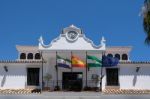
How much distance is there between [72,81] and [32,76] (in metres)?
3.63

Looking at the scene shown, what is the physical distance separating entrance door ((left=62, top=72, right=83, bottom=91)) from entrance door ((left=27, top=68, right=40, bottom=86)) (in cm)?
243

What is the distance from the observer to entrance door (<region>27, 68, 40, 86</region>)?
33000 mm

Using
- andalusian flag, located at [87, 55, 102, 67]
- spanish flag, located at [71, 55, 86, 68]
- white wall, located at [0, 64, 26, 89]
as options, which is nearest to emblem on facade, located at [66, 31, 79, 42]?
spanish flag, located at [71, 55, 86, 68]

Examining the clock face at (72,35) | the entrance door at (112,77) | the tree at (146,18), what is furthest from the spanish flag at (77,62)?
the tree at (146,18)

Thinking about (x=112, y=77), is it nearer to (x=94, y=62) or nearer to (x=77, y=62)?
(x=94, y=62)

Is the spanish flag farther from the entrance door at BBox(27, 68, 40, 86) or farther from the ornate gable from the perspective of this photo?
the entrance door at BBox(27, 68, 40, 86)

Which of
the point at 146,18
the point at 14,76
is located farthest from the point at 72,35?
the point at 146,18

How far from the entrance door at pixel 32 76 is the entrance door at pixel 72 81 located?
243 cm

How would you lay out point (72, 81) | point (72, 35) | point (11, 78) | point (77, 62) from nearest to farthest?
1. point (77, 62)
2. point (72, 35)
3. point (72, 81)
4. point (11, 78)

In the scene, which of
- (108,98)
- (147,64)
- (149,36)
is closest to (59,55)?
(147,64)

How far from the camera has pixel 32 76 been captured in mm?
33031

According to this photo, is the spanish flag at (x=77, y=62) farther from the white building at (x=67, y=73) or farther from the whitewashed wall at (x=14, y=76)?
the whitewashed wall at (x=14, y=76)

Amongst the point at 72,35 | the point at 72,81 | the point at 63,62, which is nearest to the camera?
the point at 63,62

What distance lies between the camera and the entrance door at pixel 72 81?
32.0 m
